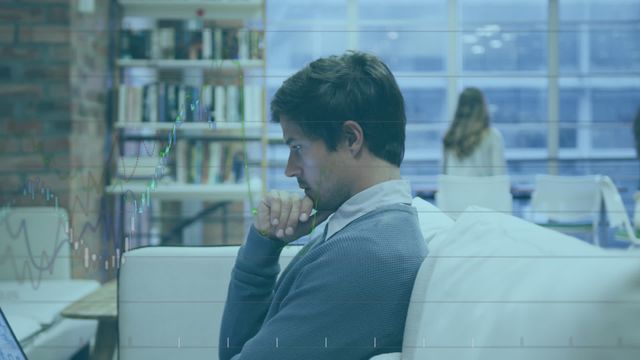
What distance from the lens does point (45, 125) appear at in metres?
0.91

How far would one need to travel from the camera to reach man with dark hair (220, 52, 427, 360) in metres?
0.84

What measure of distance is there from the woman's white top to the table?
0.49 meters

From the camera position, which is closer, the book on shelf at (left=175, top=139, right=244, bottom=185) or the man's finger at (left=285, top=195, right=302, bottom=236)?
the man's finger at (left=285, top=195, right=302, bottom=236)

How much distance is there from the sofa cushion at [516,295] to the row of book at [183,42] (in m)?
0.46

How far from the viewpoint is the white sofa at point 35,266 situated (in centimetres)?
90

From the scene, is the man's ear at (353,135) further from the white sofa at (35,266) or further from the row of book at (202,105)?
the white sofa at (35,266)

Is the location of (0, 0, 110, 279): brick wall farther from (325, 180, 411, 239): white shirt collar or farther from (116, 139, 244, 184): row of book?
(325, 180, 411, 239): white shirt collar

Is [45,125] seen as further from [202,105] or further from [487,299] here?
[487,299]

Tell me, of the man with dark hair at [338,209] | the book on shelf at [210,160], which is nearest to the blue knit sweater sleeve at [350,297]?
the man with dark hair at [338,209]

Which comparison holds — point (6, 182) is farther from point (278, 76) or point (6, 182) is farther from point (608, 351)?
point (608, 351)

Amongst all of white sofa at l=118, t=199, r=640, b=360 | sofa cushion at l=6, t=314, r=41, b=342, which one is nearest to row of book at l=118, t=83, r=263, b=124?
white sofa at l=118, t=199, r=640, b=360

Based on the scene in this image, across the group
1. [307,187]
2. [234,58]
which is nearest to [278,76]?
[307,187]

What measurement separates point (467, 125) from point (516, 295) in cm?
25

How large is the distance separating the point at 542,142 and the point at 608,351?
328 mm
